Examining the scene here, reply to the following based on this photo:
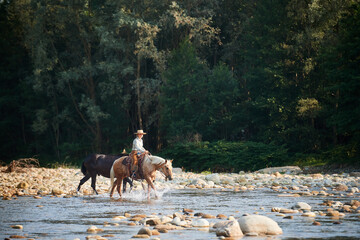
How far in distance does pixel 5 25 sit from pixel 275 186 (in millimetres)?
41649

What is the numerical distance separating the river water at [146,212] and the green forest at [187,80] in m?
10.8

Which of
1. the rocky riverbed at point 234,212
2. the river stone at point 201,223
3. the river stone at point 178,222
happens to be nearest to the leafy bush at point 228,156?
the rocky riverbed at point 234,212

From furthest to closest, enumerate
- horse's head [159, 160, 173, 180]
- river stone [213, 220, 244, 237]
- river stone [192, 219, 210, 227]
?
horse's head [159, 160, 173, 180] < river stone [192, 219, 210, 227] < river stone [213, 220, 244, 237]

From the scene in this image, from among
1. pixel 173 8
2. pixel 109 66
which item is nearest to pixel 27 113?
pixel 109 66

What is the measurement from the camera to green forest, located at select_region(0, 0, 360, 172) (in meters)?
30.5

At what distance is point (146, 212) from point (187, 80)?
84.3 ft

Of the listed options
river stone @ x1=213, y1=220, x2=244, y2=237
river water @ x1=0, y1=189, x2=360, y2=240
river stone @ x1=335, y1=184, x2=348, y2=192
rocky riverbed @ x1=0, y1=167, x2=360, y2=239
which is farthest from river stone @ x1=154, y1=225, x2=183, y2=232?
river stone @ x1=335, y1=184, x2=348, y2=192

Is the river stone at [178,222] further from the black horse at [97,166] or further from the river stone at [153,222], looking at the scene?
the black horse at [97,166]

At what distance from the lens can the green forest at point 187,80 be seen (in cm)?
3048

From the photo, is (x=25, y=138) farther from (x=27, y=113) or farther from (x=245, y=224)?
(x=245, y=224)

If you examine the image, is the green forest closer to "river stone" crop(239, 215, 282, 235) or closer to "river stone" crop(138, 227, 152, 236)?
"river stone" crop(239, 215, 282, 235)

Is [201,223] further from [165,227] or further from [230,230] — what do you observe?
[230,230]

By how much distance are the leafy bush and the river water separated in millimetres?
11686

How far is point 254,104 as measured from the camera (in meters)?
34.7
